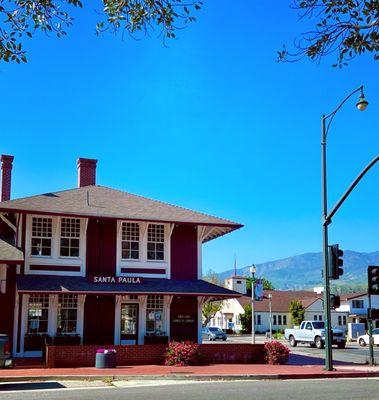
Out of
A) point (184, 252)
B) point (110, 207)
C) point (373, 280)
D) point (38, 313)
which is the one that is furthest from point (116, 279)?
point (373, 280)

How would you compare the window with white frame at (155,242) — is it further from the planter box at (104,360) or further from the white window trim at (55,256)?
the planter box at (104,360)

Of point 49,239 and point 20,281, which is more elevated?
point 49,239

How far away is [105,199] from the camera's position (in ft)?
91.4

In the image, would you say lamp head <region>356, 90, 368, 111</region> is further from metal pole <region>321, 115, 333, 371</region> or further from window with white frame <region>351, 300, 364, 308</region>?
window with white frame <region>351, 300, 364, 308</region>

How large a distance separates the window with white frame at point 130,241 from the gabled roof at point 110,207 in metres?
0.64

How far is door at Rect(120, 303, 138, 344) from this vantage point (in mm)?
25375

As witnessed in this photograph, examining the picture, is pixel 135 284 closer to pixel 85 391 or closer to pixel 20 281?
pixel 20 281

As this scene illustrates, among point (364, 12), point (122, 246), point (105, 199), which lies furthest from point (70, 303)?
point (364, 12)

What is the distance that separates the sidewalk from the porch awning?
10.7 ft

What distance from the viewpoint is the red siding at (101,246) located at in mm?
25469

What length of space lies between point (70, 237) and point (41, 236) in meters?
1.20

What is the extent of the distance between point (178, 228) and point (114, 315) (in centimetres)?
476

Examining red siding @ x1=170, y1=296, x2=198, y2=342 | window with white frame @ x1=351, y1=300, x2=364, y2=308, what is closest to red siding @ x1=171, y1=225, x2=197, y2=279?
red siding @ x1=170, y1=296, x2=198, y2=342

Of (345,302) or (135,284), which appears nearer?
(135,284)
